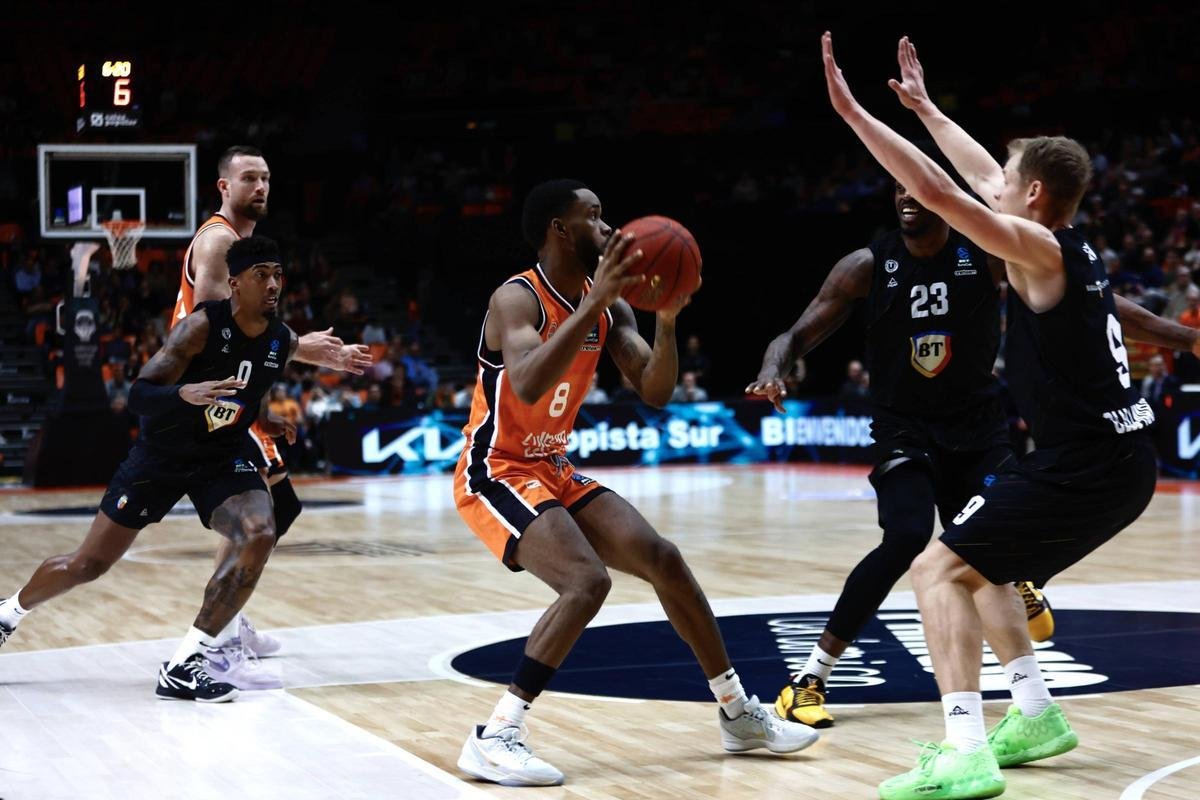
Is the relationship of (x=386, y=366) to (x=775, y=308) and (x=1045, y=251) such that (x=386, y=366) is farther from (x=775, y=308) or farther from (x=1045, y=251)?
(x=1045, y=251)

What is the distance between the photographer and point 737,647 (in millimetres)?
6703

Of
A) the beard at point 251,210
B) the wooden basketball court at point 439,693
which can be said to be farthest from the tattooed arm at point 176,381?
the wooden basketball court at point 439,693

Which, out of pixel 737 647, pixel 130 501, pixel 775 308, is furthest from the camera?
pixel 775 308

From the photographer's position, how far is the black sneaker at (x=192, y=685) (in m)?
5.59

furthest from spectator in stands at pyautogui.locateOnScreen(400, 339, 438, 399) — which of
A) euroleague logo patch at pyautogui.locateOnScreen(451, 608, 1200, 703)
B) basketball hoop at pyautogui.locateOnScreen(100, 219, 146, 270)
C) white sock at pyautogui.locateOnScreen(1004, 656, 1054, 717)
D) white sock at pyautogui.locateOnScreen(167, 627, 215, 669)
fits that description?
white sock at pyautogui.locateOnScreen(1004, 656, 1054, 717)

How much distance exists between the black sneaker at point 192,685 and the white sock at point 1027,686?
2850mm

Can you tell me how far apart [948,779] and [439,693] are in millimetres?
2343

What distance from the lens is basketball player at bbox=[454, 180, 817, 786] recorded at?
445cm

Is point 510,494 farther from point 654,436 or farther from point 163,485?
point 654,436

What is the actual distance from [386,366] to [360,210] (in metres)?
6.27

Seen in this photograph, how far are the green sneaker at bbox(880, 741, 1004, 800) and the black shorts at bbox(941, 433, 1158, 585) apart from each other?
19.8 inches

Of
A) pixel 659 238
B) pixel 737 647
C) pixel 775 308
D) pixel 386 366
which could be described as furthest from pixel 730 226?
pixel 659 238

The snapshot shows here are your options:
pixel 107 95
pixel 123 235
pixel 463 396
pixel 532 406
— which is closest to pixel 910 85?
pixel 532 406

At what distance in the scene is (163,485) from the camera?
19.5 feet
